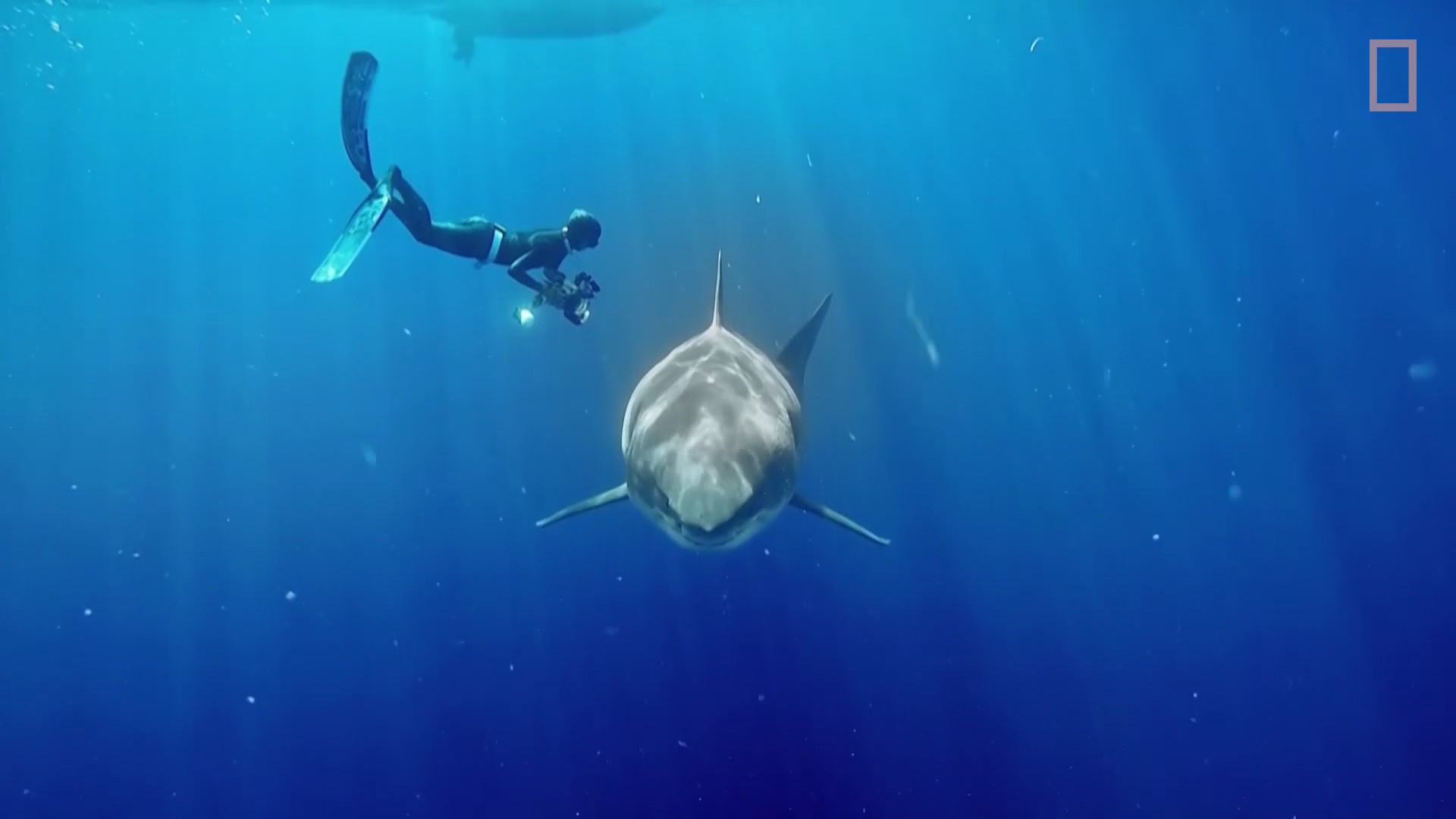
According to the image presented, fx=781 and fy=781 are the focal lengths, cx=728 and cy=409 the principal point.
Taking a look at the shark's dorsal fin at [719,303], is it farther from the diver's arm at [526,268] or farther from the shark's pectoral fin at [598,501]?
the shark's pectoral fin at [598,501]

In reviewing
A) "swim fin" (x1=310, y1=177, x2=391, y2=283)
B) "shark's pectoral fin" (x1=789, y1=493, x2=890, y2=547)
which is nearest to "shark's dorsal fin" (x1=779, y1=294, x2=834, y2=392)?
"shark's pectoral fin" (x1=789, y1=493, x2=890, y2=547)

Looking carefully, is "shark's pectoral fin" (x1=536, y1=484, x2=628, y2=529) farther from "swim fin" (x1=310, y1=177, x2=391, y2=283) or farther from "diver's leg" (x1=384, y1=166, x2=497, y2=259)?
"diver's leg" (x1=384, y1=166, x2=497, y2=259)

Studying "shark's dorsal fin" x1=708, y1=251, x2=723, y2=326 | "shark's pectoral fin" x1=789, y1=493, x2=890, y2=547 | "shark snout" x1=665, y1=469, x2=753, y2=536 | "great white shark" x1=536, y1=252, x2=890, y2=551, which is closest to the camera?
"shark snout" x1=665, y1=469, x2=753, y2=536

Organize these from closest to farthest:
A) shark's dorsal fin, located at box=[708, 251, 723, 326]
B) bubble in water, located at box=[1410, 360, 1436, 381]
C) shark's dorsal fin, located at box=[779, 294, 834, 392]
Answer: shark's dorsal fin, located at box=[708, 251, 723, 326] → shark's dorsal fin, located at box=[779, 294, 834, 392] → bubble in water, located at box=[1410, 360, 1436, 381]

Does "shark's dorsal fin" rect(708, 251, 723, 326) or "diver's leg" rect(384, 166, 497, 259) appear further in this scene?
"diver's leg" rect(384, 166, 497, 259)

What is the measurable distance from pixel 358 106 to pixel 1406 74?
31134 millimetres

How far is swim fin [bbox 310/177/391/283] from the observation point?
21.7 ft

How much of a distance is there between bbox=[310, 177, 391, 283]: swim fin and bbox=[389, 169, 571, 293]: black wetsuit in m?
0.23

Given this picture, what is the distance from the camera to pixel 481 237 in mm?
8023

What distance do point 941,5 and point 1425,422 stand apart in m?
18.8

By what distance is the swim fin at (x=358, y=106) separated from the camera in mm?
7547

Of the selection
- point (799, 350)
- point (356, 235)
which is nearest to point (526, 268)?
point (356, 235)

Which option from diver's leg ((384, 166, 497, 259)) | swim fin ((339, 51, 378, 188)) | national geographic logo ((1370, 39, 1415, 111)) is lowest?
national geographic logo ((1370, 39, 1415, 111))

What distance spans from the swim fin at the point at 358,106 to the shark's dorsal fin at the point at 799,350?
182 inches
